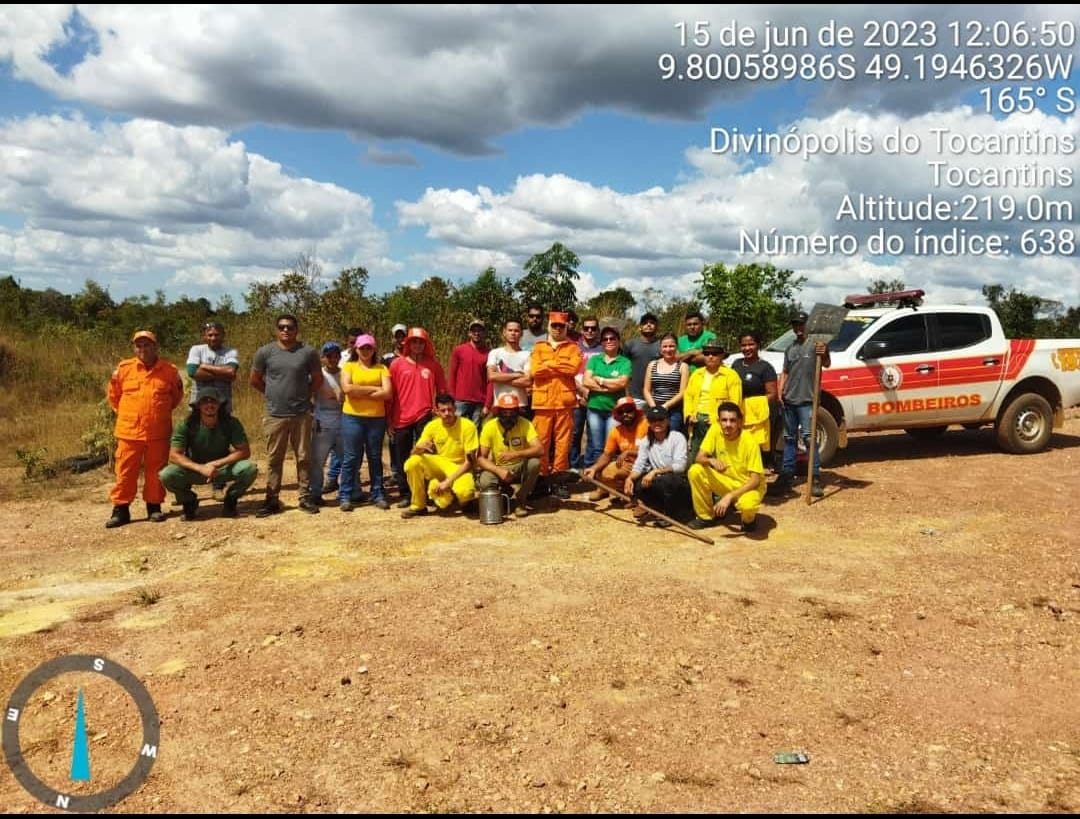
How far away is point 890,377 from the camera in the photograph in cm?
857

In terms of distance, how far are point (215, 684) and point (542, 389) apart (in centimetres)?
418

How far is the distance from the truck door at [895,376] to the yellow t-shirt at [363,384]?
17.5ft

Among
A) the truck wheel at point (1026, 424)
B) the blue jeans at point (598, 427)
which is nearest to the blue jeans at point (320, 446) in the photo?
the blue jeans at point (598, 427)

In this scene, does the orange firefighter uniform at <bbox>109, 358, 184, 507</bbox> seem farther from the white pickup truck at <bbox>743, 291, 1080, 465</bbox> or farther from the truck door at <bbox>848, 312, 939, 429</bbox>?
the truck door at <bbox>848, 312, 939, 429</bbox>

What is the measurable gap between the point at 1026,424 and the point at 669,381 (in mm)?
5574

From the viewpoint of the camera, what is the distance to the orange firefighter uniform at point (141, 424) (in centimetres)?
657

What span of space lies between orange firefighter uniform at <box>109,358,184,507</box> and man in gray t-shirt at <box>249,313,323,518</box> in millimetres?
828

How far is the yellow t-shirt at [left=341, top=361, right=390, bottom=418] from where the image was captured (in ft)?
22.5

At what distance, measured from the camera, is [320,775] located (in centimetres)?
293

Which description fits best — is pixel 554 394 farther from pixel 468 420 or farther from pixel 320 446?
pixel 320 446

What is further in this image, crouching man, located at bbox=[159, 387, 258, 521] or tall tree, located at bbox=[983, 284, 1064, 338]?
tall tree, located at bbox=[983, 284, 1064, 338]

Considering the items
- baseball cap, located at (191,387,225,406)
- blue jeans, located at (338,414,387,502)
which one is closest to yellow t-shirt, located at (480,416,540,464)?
blue jeans, located at (338,414,387,502)

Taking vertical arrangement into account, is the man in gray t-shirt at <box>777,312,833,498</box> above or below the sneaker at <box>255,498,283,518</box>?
above

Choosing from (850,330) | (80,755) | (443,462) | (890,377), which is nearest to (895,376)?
(890,377)
